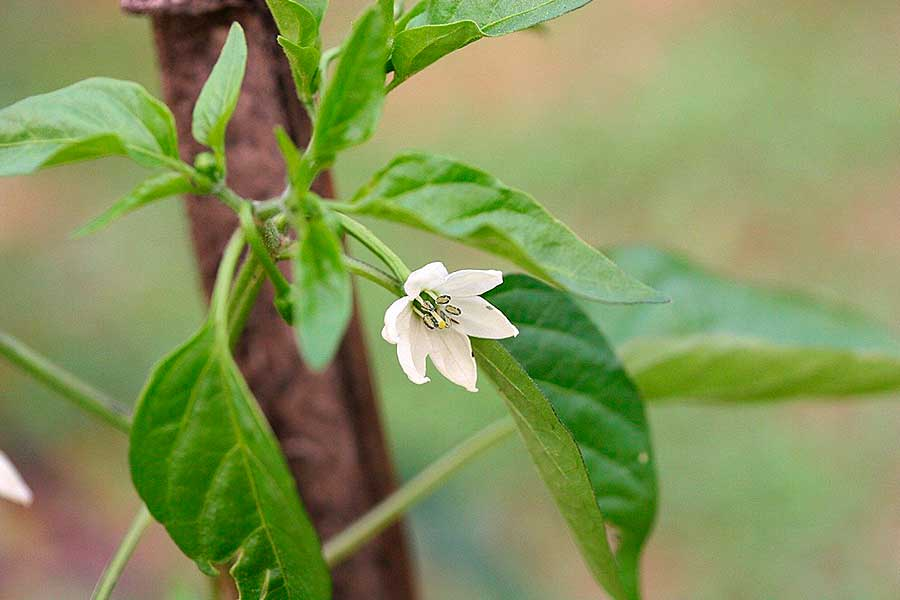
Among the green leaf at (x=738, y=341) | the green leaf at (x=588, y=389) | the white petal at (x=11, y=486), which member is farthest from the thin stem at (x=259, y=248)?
the green leaf at (x=738, y=341)

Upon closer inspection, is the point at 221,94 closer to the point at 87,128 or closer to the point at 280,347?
the point at 87,128

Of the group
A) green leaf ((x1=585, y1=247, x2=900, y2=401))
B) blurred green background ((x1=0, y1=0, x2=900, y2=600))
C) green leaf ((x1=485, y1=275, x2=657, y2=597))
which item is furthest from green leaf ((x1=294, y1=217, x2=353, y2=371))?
blurred green background ((x1=0, y1=0, x2=900, y2=600))

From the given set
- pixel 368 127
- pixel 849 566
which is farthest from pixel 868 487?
pixel 368 127

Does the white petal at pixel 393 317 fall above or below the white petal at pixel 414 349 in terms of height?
above

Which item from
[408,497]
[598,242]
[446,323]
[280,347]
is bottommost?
[598,242]

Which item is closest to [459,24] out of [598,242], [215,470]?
[215,470]

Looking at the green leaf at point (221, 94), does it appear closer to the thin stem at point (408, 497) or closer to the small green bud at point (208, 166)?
the small green bud at point (208, 166)

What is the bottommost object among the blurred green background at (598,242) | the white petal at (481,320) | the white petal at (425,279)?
the blurred green background at (598,242)
